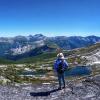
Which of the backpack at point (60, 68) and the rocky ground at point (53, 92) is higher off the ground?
the backpack at point (60, 68)

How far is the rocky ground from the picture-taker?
28375 mm

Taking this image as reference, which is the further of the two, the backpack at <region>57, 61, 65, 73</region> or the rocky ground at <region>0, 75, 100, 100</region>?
the backpack at <region>57, 61, 65, 73</region>

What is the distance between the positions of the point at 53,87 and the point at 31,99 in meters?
5.32

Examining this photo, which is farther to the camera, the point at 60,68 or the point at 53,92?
the point at 53,92

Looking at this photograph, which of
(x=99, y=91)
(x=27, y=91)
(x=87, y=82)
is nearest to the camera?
(x=99, y=91)

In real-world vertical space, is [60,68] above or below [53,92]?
above

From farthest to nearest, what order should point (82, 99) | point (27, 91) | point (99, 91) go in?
1. point (27, 91)
2. point (99, 91)
3. point (82, 99)

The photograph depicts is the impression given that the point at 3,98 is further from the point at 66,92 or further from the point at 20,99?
the point at 66,92

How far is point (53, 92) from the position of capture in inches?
1205

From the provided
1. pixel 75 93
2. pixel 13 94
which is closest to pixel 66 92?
pixel 75 93

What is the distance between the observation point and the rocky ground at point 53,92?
28.4 metres

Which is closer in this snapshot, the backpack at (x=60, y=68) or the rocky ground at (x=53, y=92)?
the rocky ground at (x=53, y=92)

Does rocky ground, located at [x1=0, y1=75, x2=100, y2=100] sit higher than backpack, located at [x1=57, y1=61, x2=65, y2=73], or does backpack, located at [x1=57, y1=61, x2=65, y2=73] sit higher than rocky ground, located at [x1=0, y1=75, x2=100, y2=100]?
backpack, located at [x1=57, y1=61, x2=65, y2=73]

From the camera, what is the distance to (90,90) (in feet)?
98.2
